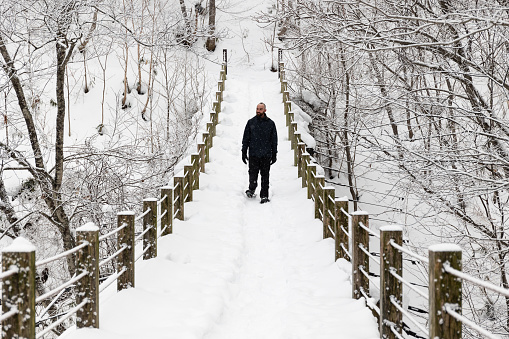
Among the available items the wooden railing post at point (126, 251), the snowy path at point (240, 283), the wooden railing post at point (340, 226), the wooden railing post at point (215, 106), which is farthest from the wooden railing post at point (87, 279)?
the wooden railing post at point (215, 106)

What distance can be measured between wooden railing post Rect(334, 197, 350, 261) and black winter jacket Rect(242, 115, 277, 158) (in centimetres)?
417

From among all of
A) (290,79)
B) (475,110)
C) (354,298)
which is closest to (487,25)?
(475,110)

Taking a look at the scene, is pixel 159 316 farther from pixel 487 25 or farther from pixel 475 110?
pixel 475 110

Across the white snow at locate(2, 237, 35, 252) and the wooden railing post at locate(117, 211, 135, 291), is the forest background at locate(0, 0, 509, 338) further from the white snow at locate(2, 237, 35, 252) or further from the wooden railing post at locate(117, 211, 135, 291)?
the white snow at locate(2, 237, 35, 252)

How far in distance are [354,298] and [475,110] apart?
4.32 metres

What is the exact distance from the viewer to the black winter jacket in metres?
11.0

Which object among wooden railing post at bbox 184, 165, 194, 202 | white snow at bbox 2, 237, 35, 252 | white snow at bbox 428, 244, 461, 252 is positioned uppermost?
white snow at bbox 2, 237, 35, 252

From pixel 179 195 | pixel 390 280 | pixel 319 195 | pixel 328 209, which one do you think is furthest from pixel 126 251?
pixel 319 195

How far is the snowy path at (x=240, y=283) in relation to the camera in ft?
16.3

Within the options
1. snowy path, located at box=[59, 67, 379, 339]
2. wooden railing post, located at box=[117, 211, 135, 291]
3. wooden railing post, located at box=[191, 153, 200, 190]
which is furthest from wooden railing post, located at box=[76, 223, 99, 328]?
wooden railing post, located at box=[191, 153, 200, 190]

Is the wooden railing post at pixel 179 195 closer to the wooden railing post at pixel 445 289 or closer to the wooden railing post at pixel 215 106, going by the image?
the wooden railing post at pixel 445 289

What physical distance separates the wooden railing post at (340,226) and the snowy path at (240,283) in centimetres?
24

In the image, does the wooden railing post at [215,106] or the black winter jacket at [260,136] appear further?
the wooden railing post at [215,106]

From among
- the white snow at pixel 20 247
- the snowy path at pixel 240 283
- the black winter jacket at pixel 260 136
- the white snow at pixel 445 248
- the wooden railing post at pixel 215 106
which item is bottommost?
the snowy path at pixel 240 283
